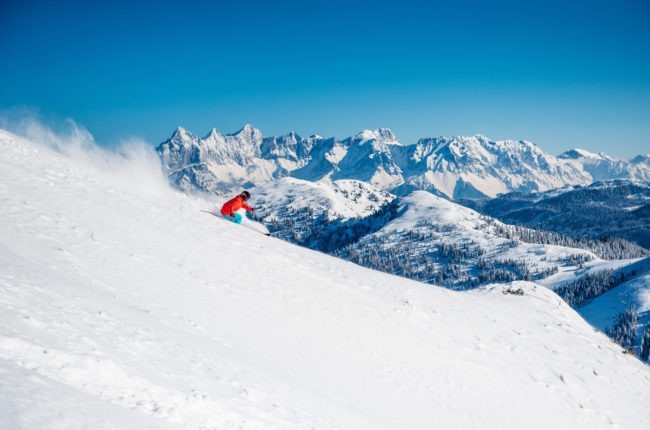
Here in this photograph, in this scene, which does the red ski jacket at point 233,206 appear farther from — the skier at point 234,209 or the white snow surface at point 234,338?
the white snow surface at point 234,338

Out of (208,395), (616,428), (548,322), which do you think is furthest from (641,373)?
(208,395)

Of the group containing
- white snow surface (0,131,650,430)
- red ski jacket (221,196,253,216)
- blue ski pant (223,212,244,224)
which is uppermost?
red ski jacket (221,196,253,216)

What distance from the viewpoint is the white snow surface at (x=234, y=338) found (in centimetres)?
761

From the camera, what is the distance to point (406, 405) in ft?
43.2

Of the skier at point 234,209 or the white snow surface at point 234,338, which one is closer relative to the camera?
the white snow surface at point 234,338

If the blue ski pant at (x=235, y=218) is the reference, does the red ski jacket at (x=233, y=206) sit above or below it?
above

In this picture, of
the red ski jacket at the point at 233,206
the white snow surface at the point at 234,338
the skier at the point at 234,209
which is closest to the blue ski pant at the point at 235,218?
the skier at the point at 234,209

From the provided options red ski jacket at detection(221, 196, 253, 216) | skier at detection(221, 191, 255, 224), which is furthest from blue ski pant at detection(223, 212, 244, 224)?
red ski jacket at detection(221, 196, 253, 216)

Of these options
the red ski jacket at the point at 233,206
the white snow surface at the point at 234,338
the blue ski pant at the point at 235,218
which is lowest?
the white snow surface at the point at 234,338

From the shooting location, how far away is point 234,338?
1273 centimetres

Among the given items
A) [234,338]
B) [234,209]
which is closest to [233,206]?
[234,209]

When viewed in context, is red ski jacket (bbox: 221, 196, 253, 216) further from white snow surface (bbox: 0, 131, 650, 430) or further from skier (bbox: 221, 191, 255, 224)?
white snow surface (bbox: 0, 131, 650, 430)

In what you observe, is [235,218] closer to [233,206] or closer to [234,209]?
[234,209]

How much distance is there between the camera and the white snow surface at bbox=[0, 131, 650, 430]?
7609 mm
